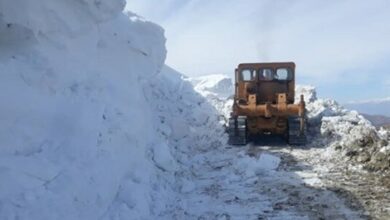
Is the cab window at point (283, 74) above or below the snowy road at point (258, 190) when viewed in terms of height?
above

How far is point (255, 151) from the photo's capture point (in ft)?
46.1

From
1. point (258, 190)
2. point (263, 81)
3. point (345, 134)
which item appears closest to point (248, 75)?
point (263, 81)

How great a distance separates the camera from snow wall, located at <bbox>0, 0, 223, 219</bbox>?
6.51m

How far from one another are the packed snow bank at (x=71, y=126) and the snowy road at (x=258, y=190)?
0.71 meters

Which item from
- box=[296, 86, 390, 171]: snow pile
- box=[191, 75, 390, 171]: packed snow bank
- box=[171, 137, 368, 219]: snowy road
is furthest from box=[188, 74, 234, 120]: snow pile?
box=[171, 137, 368, 219]: snowy road

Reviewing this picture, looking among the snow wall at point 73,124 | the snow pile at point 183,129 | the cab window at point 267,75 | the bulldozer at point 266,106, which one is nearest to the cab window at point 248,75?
the bulldozer at point 266,106

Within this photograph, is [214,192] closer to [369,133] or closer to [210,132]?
[369,133]

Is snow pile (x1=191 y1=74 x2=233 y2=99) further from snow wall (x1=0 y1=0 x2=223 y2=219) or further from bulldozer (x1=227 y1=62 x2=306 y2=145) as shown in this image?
snow wall (x1=0 y1=0 x2=223 y2=219)

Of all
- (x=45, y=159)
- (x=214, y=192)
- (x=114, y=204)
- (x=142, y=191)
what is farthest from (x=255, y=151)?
(x=45, y=159)

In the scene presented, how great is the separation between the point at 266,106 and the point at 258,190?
5647 millimetres

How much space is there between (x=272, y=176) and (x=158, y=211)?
3.61 metres

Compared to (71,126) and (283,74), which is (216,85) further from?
(71,126)

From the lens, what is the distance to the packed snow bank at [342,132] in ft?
38.4

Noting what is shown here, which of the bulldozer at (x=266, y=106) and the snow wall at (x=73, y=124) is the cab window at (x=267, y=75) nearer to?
the bulldozer at (x=266, y=106)
